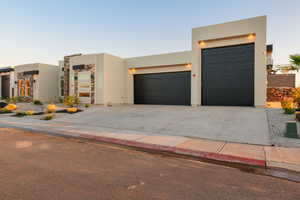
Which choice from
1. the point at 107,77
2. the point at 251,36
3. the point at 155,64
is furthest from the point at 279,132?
the point at 107,77

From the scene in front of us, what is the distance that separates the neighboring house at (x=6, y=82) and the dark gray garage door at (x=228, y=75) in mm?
29576

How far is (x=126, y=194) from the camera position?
2.55 metres

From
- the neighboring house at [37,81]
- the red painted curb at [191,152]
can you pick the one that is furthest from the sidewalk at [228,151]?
the neighboring house at [37,81]

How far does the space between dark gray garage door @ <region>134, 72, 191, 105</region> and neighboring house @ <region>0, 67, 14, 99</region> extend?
21548 mm

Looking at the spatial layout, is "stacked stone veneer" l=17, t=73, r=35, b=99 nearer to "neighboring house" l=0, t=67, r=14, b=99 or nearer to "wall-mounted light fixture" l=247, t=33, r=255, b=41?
"neighboring house" l=0, t=67, r=14, b=99

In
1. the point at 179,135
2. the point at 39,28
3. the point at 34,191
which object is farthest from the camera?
the point at 39,28

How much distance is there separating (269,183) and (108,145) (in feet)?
15.7

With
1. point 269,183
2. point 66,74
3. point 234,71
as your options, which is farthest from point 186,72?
point 66,74

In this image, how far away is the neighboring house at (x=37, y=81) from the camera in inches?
873

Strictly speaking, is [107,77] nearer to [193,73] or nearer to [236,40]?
[193,73]

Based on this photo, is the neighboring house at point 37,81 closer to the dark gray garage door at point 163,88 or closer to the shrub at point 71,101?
the shrub at point 71,101

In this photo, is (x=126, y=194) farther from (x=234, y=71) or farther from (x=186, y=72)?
(x=186, y=72)

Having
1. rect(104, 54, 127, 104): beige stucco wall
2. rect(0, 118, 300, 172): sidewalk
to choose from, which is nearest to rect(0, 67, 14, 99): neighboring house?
rect(104, 54, 127, 104): beige stucco wall

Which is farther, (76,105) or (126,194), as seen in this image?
(76,105)
